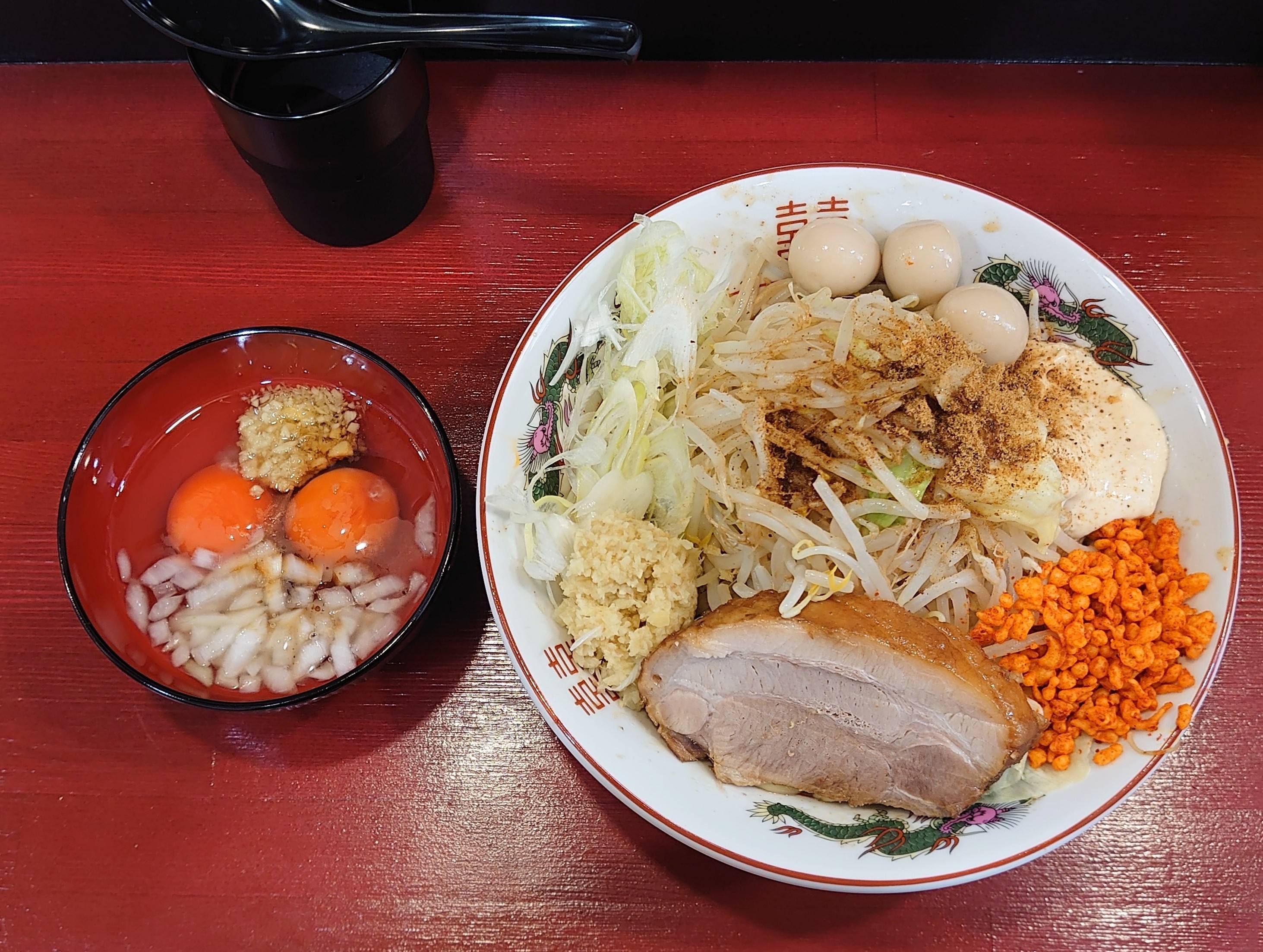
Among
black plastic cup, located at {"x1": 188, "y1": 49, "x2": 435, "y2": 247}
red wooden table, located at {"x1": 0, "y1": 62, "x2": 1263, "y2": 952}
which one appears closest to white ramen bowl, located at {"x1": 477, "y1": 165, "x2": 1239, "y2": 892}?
red wooden table, located at {"x1": 0, "y1": 62, "x2": 1263, "y2": 952}

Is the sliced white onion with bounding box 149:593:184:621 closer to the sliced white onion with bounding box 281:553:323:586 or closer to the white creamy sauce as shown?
the sliced white onion with bounding box 281:553:323:586

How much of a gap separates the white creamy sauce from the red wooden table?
495 mm

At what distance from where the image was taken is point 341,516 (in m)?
1.73

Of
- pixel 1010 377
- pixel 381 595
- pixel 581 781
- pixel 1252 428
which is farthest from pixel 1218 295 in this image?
pixel 381 595

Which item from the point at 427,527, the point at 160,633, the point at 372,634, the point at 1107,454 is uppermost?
the point at 1107,454

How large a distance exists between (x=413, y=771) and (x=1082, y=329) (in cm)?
174

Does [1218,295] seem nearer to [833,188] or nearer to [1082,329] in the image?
[1082,329]

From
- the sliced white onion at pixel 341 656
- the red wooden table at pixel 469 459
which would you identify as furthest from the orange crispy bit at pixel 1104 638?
the sliced white onion at pixel 341 656

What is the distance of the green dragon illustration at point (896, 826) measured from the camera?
54.0 inches

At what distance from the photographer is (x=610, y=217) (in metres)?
2.24

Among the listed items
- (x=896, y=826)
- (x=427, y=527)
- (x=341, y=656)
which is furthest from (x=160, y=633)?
(x=896, y=826)

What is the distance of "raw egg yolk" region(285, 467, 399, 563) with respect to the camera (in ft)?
5.64

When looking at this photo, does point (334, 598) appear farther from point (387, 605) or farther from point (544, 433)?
point (544, 433)

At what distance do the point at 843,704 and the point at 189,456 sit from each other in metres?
1.51
